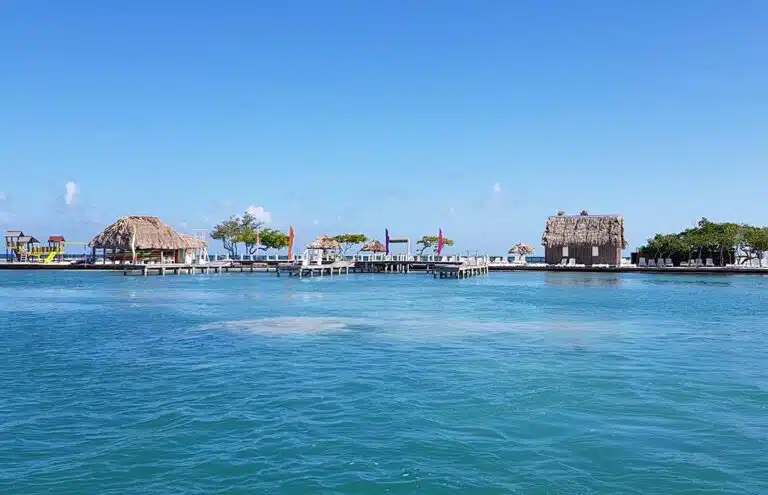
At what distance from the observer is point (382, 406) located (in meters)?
9.50

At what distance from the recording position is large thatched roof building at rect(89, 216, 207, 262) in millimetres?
53625

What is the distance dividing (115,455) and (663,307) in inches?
886

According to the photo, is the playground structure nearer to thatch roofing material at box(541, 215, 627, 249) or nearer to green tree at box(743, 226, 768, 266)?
thatch roofing material at box(541, 215, 627, 249)

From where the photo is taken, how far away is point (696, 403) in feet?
32.0

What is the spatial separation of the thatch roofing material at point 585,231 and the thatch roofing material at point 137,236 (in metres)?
32.6

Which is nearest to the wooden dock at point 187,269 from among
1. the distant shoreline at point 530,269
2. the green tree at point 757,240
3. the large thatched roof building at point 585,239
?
the distant shoreline at point 530,269

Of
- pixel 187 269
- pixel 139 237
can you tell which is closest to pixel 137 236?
pixel 139 237

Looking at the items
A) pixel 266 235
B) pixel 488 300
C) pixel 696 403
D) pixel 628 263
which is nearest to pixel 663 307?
pixel 488 300

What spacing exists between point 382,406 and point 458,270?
1558 inches

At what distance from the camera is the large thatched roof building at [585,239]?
57.2 m

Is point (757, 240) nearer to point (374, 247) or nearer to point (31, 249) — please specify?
point (374, 247)

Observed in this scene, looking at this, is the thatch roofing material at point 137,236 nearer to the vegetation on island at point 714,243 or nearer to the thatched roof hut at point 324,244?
the thatched roof hut at point 324,244

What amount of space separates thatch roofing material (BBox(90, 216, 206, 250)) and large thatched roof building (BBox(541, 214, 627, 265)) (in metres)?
32.6

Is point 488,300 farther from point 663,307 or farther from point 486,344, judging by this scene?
point 486,344
